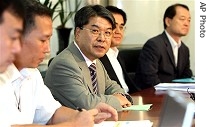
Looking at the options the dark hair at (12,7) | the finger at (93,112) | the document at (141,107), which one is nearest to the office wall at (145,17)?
the document at (141,107)

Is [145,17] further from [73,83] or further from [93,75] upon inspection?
[73,83]

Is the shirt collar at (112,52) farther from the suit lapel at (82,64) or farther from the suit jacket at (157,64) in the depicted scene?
the suit lapel at (82,64)

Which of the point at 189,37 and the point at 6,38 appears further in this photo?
the point at 189,37

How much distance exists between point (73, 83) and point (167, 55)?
189cm

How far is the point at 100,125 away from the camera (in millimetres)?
2006

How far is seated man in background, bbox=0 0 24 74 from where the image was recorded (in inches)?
55.9

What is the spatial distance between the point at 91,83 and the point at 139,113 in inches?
16.2

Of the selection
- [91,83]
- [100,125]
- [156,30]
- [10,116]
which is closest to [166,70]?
[156,30]

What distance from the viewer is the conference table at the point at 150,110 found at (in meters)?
2.19

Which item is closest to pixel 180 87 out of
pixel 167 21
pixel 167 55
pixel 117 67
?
pixel 117 67

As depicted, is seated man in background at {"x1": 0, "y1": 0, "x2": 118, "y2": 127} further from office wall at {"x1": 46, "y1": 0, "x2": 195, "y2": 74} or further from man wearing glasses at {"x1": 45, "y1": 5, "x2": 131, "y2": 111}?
office wall at {"x1": 46, "y1": 0, "x2": 195, "y2": 74}

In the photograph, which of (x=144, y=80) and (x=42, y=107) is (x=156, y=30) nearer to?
(x=144, y=80)

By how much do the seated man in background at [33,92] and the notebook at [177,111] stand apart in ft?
1.98

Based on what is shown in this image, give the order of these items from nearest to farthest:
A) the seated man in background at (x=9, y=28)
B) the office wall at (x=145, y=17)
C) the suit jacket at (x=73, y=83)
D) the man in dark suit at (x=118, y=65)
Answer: the seated man in background at (x=9, y=28), the suit jacket at (x=73, y=83), the man in dark suit at (x=118, y=65), the office wall at (x=145, y=17)
